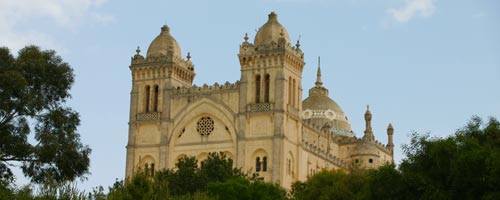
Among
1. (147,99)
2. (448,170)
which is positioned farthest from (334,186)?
(147,99)

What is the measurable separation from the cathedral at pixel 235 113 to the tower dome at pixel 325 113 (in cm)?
1095

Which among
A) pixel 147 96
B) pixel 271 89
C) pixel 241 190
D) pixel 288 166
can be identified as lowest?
pixel 241 190

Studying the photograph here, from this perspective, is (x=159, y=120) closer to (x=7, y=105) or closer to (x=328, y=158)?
(x=328, y=158)

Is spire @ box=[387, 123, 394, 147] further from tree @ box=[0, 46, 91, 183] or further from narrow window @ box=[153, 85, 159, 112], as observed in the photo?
tree @ box=[0, 46, 91, 183]

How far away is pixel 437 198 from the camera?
43.2 m

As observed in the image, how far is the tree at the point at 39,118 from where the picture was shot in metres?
41.1

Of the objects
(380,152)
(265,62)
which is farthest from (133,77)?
(380,152)

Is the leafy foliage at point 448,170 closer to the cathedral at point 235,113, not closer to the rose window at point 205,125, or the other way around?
the cathedral at point 235,113

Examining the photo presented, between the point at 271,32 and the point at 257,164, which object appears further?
the point at 271,32

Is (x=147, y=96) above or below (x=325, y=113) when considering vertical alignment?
below

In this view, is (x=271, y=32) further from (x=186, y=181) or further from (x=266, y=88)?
(x=186, y=181)

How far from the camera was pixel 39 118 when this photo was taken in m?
42.2

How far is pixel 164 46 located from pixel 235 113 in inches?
368

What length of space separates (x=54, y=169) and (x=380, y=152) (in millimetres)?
59141
